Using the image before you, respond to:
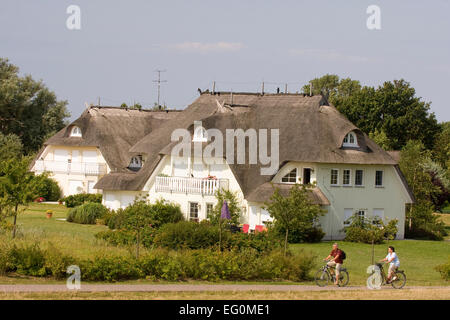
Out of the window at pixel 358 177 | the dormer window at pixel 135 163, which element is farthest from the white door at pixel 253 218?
the dormer window at pixel 135 163

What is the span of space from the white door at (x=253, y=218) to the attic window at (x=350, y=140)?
676 cm

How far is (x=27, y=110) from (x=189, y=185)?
1686 inches

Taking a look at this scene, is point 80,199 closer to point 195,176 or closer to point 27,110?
point 195,176

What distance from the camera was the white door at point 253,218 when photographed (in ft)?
161

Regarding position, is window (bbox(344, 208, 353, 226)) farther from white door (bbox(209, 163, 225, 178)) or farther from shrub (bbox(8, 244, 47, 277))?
shrub (bbox(8, 244, 47, 277))

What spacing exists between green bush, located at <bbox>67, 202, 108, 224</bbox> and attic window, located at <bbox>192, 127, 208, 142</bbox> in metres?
8.09

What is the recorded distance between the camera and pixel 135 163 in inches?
2574

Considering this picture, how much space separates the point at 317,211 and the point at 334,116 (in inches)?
352

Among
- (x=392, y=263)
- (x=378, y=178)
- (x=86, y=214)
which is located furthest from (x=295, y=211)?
(x=86, y=214)

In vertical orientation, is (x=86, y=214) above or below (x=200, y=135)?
below

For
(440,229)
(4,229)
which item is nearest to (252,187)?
(440,229)

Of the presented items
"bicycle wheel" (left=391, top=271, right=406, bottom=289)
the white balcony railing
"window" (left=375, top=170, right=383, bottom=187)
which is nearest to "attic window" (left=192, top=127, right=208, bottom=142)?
"window" (left=375, top=170, right=383, bottom=187)

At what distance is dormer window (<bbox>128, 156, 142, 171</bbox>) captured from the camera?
6500 cm

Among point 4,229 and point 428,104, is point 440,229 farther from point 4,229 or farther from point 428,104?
point 428,104
